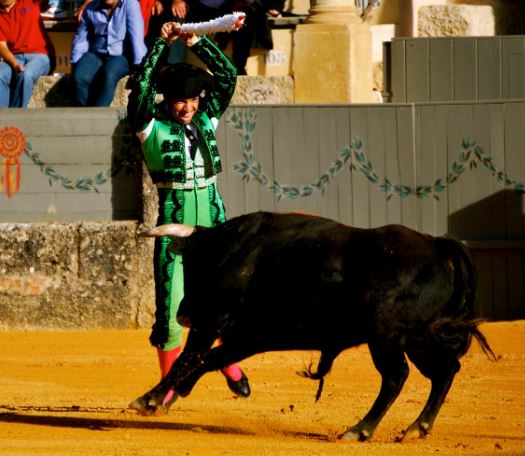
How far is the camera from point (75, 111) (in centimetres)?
1162

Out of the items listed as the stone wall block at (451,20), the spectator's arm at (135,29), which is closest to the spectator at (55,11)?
the spectator's arm at (135,29)

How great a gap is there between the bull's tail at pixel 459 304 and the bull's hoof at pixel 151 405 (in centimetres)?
146

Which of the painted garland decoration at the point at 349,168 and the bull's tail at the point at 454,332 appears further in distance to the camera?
the painted garland decoration at the point at 349,168

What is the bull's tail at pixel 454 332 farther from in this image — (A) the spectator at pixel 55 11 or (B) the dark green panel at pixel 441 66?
(A) the spectator at pixel 55 11

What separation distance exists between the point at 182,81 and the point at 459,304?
177 centimetres

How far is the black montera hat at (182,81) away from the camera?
7.38 m

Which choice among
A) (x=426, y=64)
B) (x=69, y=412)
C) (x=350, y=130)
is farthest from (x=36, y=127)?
(x=69, y=412)

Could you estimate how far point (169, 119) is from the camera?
24.9 feet

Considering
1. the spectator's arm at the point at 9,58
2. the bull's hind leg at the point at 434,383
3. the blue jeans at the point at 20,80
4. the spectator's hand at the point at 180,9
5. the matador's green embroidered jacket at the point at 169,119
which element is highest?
the spectator's hand at the point at 180,9

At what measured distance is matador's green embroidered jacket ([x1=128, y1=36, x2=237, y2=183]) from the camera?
7441 mm

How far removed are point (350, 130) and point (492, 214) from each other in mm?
1264

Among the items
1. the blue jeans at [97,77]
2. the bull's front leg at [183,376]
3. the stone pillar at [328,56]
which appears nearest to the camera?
the bull's front leg at [183,376]

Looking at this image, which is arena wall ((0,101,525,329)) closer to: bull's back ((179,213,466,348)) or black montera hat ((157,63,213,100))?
black montera hat ((157,63,213,100))

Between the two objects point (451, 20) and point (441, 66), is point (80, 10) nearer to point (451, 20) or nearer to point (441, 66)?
point (441, 66)
